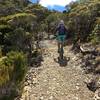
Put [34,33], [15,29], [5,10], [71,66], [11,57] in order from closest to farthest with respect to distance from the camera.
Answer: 1. [11,57]
2. [71,66]
3. [15,29]
4. [34,33]
5. [5,10]

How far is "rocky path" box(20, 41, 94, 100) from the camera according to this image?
35.3ft

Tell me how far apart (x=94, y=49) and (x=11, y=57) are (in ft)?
15.1

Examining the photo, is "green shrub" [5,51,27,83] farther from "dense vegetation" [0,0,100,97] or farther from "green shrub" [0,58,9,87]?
"green shrub" [0,58,9,87]

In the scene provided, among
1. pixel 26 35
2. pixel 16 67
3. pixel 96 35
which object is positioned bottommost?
pixel 16 67

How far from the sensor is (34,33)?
1739 cm

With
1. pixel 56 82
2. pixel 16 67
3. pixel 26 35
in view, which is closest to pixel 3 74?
pixel 16 67

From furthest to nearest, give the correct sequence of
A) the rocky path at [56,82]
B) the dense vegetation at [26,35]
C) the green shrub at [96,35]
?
the green shrub at [96,35]
the dense vegetation at [26,35]
the rocky path at [56,82]

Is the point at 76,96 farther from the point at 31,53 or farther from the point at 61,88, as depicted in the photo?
the point at 31,53

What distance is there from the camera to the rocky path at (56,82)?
10.8 m

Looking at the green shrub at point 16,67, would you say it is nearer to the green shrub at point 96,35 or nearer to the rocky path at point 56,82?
the rocky path at point 56,82

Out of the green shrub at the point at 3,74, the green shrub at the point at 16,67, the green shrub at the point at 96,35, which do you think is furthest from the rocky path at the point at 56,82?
the green shrub at the point at 96,35

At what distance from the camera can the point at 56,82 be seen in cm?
A: 1197

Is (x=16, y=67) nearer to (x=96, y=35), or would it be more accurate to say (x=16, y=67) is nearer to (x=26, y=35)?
(x=26, y=35)

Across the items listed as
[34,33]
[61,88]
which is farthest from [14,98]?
[34,33]
